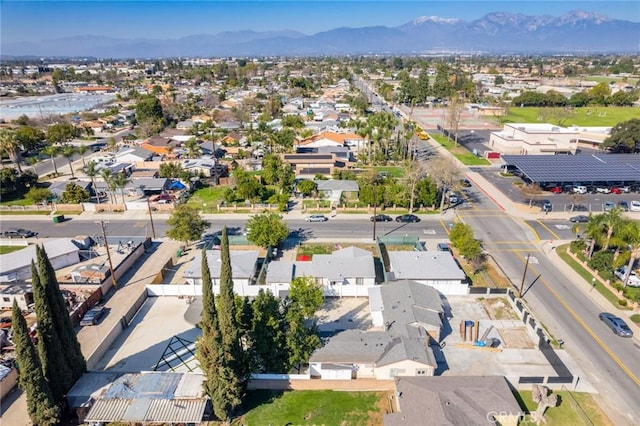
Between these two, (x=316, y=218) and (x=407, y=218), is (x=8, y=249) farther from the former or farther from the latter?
(x=407, y=218)

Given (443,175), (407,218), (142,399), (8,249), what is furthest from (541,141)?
(8,249)

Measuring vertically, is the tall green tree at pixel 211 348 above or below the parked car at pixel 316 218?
above

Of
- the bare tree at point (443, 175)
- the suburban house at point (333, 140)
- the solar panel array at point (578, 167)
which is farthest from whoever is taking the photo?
the suburban house at point (333, 140)

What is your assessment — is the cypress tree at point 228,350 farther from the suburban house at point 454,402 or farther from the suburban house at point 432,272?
the suburban house at point 432,272

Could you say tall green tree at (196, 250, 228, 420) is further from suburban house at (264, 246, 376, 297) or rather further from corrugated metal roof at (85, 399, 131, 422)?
suburban house at (264, 246, 376, 297)

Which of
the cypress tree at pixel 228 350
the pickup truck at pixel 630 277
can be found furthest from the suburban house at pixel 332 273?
the pickup truck at pixel 630 277

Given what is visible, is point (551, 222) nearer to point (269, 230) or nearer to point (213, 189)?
point (269, 230)

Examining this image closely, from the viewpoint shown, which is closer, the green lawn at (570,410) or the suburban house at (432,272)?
the green lawn at (570,410)
